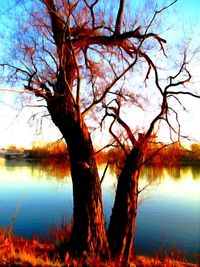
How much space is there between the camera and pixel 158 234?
10664 millimetres

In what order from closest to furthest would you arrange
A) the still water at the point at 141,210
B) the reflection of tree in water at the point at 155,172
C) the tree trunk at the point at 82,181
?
the tree trunk at the point at 82,181
the reflection of tree in water at the point at 155,172
the still water at the point at 141,210

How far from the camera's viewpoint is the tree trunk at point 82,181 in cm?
516

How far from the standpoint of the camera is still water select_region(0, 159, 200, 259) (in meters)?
10.1

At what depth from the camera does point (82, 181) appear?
17.0ft

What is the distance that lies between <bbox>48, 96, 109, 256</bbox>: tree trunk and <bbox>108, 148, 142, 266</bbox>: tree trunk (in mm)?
665

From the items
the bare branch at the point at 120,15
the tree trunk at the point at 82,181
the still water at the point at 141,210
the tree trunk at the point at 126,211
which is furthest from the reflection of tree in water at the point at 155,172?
the bare branch at the point at 120,15

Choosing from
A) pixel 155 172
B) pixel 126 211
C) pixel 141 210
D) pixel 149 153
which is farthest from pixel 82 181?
pixel 141 210

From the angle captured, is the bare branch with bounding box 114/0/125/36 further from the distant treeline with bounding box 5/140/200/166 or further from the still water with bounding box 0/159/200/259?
the still water with bounding box 0/159/200/259

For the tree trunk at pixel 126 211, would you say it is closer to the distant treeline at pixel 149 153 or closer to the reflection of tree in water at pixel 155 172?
the distant treeline at pixel 149 153

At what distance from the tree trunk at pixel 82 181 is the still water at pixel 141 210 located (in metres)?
1.67

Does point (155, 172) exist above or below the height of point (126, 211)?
above

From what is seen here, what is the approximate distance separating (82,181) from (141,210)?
910 cm

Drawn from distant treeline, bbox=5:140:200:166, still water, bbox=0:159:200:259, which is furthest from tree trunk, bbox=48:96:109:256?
still water, bbox=0:159:200:259

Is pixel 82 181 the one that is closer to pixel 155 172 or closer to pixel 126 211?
pixel 126 211
